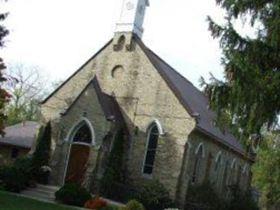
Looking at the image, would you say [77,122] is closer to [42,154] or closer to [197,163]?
[42,154]

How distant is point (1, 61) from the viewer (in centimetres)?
2855

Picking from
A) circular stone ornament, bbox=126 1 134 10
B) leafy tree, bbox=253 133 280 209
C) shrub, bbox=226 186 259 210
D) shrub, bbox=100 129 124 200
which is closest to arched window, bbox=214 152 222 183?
shrub, bbox=226 186 259 210

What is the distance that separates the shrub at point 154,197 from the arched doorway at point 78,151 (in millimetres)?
3946

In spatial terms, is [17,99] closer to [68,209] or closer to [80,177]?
[80,177]

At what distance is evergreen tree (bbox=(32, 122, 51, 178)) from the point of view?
108 ft

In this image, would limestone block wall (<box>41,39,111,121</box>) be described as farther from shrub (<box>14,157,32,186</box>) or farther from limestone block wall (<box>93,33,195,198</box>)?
shrub (<box>14,157,32,186</box>)

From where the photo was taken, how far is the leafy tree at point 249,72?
18.5 m

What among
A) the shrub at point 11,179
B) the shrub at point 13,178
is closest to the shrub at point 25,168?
the shrub at point 13,178

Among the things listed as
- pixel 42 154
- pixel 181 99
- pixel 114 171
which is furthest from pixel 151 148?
pixel 42 154

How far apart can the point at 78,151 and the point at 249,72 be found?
1707 cm

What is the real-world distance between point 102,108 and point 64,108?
4.38 metres

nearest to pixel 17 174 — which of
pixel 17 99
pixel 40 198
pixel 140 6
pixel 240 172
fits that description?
pixel 40 198

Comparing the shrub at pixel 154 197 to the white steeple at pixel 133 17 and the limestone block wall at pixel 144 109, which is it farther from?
the white steeple at pixel 133 17

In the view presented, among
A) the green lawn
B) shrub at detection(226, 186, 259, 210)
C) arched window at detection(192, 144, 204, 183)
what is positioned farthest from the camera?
shrub at detection(226, 186, 259, 210)
